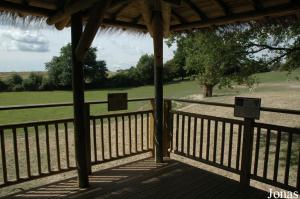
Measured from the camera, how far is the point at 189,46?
7969mm

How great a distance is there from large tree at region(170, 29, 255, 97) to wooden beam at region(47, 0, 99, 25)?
4019 millimetres

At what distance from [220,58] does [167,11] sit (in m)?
3.60

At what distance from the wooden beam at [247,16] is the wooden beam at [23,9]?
2.19 metres

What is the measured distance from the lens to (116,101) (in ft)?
12.8

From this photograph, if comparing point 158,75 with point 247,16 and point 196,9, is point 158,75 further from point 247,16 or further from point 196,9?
point 247,16

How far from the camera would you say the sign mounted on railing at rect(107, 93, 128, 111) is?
3.84m

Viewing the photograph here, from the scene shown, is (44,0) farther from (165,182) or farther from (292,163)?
(292,163)

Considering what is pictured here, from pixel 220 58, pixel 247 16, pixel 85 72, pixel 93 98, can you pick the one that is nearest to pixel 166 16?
pixel 247 16

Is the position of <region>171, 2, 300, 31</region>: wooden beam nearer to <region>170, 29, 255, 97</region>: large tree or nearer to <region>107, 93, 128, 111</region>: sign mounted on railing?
<region>107, 93, 128, 111</region>: sign mounted on railing

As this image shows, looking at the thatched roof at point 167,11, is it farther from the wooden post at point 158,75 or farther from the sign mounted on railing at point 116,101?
the sign mounted on railing at point 116,101

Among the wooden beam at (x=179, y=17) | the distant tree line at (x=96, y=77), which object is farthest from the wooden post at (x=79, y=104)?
the distant tree line at (x=96, y=77)

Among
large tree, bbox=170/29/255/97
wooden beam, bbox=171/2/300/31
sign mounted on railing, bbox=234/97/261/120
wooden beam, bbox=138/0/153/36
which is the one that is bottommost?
sign mounted on railing, bbox=234/97/261/120

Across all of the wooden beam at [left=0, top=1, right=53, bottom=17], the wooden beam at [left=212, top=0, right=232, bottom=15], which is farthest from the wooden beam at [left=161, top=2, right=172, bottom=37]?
the wooden beam at [left=0, top=1, right=53, bottom=17]

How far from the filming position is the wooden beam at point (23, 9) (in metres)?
2.89
